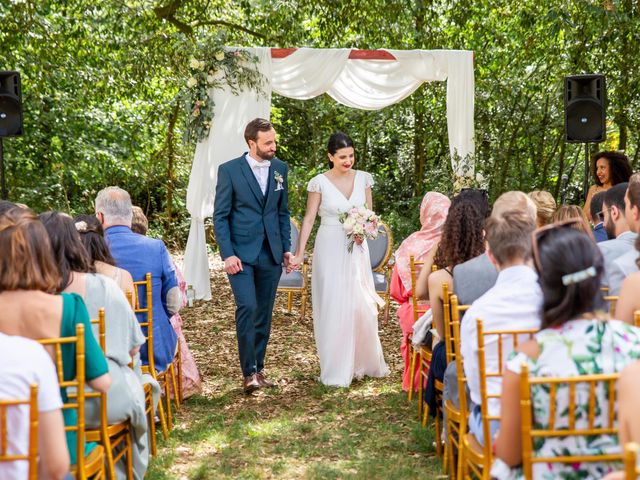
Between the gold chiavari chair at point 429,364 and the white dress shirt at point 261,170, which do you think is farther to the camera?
the white dress shirt at point 261,170

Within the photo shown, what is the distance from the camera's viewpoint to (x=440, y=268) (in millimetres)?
4492

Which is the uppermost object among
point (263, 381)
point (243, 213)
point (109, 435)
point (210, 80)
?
point (210, 80)

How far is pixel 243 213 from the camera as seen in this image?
567 centimetres

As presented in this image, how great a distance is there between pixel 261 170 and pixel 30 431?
11.6 ft

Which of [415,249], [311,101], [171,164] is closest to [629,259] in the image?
[415,249]

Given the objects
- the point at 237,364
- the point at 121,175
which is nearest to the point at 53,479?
the point at 237,364

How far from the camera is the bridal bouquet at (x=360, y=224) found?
597 centimetres

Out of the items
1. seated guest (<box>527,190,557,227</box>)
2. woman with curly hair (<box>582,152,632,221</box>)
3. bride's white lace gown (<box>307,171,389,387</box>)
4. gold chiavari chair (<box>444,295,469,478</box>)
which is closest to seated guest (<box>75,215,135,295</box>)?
gold chiavari chair (<box>444,295,469,478</box>)

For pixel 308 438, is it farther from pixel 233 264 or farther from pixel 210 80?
pixel 210 80

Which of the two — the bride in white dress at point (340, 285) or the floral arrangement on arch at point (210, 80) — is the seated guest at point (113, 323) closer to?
the bride in white dress at point (340, 285)

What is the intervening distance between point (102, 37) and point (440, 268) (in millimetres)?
7064

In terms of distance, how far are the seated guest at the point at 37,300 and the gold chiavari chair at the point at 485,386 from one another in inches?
51.0

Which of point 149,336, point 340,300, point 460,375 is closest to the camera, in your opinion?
point 460,375

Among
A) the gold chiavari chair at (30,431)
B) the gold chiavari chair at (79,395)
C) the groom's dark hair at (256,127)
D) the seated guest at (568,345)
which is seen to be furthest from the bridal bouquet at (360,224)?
the gold chiavari chair at (30,431)
